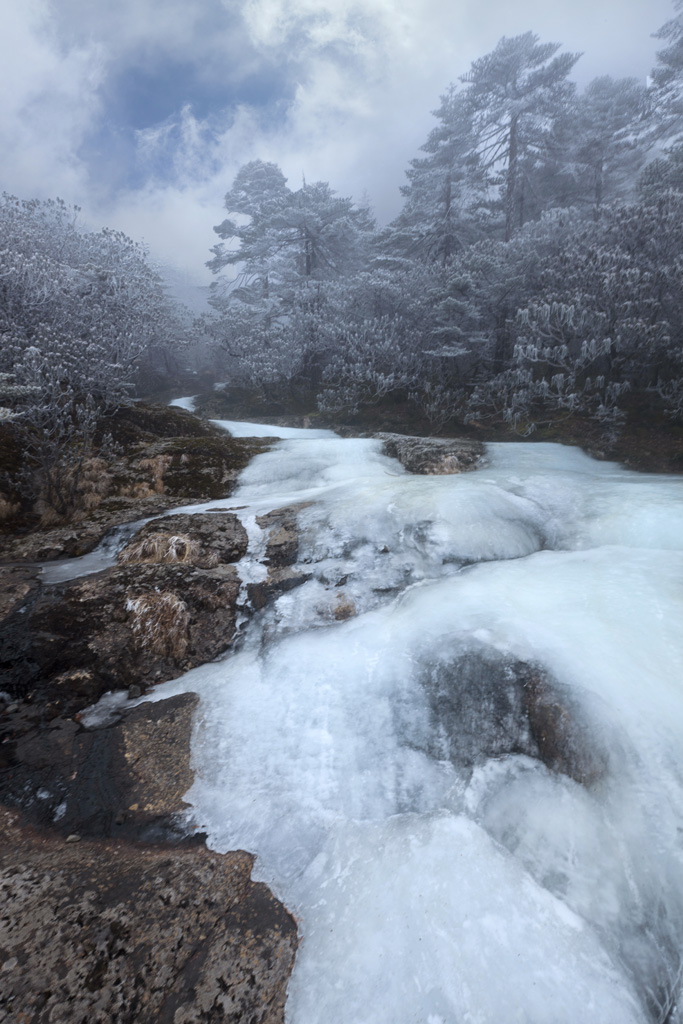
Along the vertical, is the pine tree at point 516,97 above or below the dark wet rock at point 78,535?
above

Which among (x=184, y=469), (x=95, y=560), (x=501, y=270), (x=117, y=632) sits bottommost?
(x=117, y=632)

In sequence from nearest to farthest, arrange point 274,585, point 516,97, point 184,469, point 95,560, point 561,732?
point 561,732, point 274,585, point 95,560, point 184,469, point 516,97

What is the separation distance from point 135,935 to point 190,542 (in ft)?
11.9

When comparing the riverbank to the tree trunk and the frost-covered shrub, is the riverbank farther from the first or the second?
the tree trunk

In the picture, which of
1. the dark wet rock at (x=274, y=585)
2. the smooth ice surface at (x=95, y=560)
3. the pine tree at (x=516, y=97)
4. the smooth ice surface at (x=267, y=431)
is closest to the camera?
the dark wet rock at (x=274, y=585)

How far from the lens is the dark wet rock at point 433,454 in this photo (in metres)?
8.05

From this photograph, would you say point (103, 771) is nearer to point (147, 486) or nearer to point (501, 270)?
point (147, 486)

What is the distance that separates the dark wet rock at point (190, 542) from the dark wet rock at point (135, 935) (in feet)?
9.21

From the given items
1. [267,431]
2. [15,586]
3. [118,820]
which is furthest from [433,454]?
[118,820]

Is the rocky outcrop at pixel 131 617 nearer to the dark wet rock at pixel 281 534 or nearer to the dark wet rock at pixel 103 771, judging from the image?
the dark wet rock at pixel 281 534

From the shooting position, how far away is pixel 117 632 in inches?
157

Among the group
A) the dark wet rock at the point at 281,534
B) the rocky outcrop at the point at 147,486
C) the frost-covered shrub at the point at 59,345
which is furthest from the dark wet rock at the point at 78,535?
the dark wet rock at the point at 281,534

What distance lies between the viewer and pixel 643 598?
3840 millimetres

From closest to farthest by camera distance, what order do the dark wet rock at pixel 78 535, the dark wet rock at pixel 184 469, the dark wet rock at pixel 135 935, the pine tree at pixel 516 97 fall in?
the dark wet rock at pixel 135 935
the dark wet rock at pixel 78 535
the dark wet rock at pixel 184 469
the pine tree at pixel 516 97
